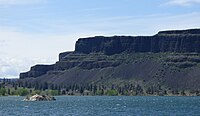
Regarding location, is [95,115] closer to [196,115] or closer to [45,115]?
[45,115]

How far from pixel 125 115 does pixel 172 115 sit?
12.2 meters

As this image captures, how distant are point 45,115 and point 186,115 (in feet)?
119

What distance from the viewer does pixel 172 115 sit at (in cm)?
13275

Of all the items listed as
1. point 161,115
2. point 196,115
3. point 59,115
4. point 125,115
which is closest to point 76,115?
point 59,115

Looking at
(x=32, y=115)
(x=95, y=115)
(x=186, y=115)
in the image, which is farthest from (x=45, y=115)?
(x=186, y=115)

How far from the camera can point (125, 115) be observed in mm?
132750

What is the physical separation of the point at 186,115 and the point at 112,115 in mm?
19097

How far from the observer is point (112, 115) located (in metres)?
133

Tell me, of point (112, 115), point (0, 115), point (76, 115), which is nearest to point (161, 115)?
→ point (112, 115)

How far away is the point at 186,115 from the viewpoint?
132 metres

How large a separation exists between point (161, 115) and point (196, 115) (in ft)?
29.3

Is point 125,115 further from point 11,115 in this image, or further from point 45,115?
point 11,115

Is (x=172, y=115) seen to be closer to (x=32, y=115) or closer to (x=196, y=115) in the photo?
(x=196, y=115)

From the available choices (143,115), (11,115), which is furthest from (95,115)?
(11,115)
